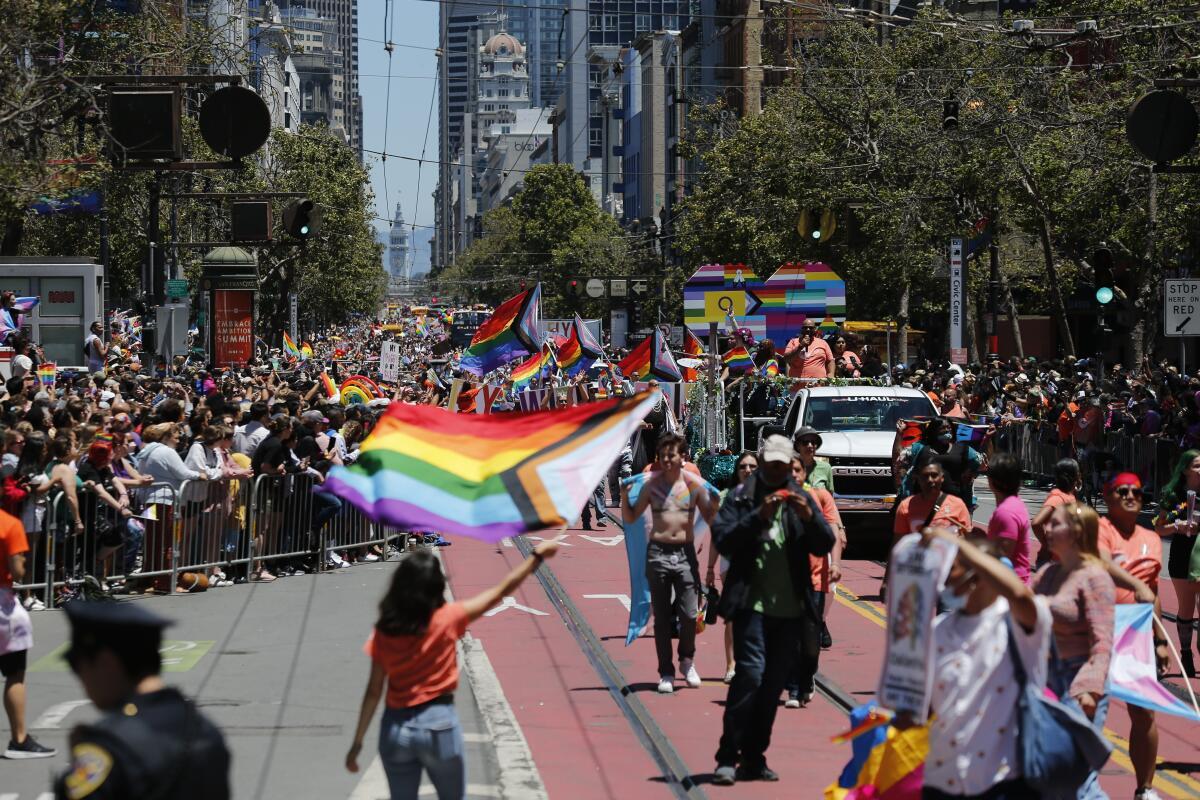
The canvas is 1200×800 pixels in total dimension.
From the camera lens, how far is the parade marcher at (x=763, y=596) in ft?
28.8

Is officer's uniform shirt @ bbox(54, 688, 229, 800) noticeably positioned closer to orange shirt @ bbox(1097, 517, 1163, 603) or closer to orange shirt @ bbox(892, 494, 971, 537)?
orange shirt @ bbox(1097, 517, 1163, 603)

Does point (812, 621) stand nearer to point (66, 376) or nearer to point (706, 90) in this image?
point (66, 376)

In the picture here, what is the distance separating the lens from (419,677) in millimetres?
6590

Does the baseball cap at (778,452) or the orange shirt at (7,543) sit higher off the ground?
the baseball cap at (778,452)

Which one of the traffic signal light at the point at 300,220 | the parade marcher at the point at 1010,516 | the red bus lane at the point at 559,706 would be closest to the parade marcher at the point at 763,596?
the red bus lane at the point at 559,706

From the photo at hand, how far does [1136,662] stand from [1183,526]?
127 inches

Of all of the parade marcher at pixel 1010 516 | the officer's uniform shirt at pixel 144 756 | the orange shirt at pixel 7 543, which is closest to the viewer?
the officer's uniform shirt at pixel 144 756

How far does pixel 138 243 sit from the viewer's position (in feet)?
150

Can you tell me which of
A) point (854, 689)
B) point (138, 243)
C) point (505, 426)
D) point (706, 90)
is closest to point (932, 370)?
point (138, 243)

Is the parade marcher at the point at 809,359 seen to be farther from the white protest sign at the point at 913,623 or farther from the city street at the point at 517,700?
the white protest sign at the point at 913,623

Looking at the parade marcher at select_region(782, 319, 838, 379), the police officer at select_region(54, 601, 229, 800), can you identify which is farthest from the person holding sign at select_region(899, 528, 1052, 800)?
the parade marcher at select_region(782, 319, 838, 379)

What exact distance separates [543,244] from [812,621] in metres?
114

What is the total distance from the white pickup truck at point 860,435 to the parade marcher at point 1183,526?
7.89 meters

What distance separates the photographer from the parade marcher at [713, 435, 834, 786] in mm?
8766
